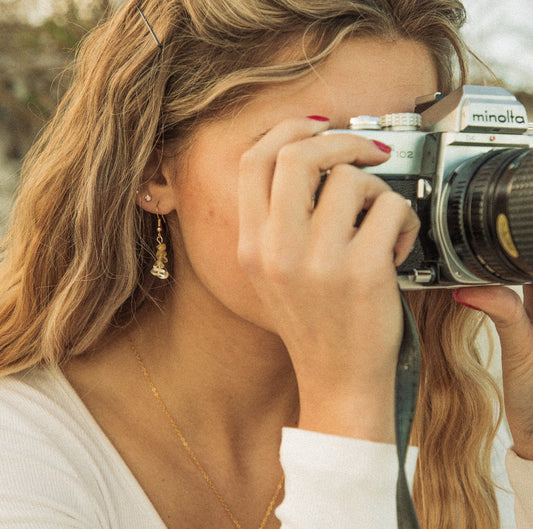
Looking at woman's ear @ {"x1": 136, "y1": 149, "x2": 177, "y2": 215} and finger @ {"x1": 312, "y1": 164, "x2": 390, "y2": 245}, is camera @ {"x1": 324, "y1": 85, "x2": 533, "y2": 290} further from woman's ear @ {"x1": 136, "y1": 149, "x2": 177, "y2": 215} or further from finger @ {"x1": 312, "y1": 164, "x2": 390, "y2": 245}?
woman's ear @ {"x1": 136, "y1": 149, "x2": 177, "y2": 215}

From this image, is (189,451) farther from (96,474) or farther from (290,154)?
(290,154)

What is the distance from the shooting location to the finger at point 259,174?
827mm

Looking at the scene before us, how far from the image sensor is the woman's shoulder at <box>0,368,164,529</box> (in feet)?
2.94

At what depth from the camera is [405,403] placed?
0.82 meters

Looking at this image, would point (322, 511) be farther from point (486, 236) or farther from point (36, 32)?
point (36, 32)

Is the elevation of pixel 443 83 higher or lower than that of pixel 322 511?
higher

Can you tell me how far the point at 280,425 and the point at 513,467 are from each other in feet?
1.30

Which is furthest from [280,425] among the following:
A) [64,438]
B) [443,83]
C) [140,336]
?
[443,83]

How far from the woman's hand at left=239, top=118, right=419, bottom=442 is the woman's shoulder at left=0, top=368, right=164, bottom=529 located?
343 millimetres

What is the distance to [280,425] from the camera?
1.28 metres

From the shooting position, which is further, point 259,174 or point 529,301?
point 529,301

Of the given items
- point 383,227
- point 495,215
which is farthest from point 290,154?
point 495,215

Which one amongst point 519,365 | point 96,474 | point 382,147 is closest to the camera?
point 382,147

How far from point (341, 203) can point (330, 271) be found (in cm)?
8
